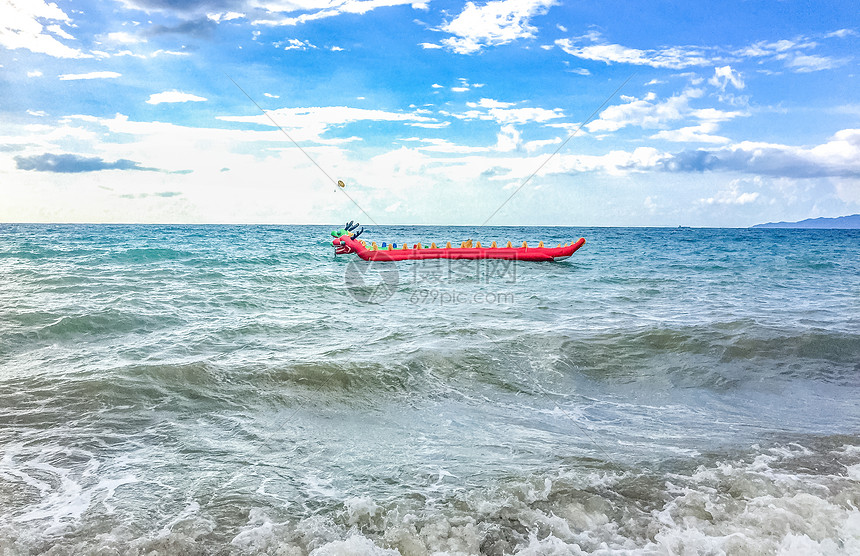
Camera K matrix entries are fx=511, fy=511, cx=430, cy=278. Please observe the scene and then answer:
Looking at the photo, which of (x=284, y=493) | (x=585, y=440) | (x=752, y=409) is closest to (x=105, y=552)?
(x=284, y=493)

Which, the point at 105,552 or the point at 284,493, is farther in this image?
the point at 284,493

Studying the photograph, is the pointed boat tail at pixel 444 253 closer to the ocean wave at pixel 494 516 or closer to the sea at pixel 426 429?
the sea at pixel 426 429

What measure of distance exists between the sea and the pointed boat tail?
11045 millimetres

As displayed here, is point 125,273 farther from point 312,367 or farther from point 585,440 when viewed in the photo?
point 585,440

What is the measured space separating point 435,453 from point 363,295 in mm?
10986

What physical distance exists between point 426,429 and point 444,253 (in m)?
18.7

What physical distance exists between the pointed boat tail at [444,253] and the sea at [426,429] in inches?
435

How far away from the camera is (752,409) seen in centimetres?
674

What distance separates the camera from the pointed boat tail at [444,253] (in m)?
24.8

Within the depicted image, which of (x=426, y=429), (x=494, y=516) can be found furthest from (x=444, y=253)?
(x=494, y=516)

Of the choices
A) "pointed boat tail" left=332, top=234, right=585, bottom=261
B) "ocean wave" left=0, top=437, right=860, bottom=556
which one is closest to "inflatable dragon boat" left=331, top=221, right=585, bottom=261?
"pointed boat tail" left=332, top=234, right=585, bottom=261

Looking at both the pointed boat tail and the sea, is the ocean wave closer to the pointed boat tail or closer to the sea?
the sea

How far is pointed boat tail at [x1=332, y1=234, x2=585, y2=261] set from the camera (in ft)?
81.3

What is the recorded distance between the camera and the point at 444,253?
24578 mm
